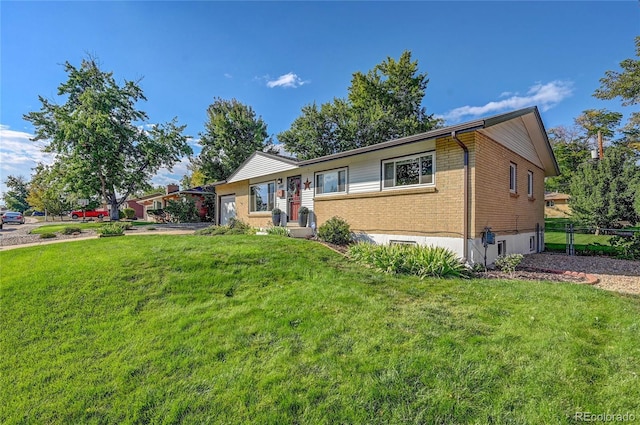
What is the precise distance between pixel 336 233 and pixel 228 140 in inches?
1083

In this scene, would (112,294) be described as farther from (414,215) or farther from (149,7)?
(149,7)

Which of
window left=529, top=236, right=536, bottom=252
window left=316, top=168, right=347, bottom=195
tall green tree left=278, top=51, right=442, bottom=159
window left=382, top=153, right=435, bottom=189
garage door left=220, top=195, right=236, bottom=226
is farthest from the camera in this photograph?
tall green tree left=278, top=51, right=442, bottom=159

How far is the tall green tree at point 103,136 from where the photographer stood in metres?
22.2

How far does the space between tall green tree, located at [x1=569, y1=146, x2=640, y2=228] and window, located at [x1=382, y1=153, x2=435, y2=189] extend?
46.7 ft

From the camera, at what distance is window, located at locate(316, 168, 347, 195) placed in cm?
1128

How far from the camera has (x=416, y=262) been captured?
258 inches

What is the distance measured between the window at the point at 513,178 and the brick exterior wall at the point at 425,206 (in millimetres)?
3466

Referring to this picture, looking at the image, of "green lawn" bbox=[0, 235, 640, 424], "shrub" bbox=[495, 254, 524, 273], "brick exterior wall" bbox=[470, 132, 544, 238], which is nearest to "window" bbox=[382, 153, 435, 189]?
"brick exterior wall" bbox=[470, 132, 544, 238]

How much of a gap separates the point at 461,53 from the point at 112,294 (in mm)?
15452

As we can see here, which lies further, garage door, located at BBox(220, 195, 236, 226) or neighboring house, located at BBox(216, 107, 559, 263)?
garage door, located at BBox(220, 195, 236, 226)

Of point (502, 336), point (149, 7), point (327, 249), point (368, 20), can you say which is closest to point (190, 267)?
point (327, 249)

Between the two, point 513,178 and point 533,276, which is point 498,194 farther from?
point 533,276

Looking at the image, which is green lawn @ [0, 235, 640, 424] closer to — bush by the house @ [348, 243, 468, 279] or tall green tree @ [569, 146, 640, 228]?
bush by the house @ [348, 243, 468, 279]

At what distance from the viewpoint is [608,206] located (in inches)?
648
